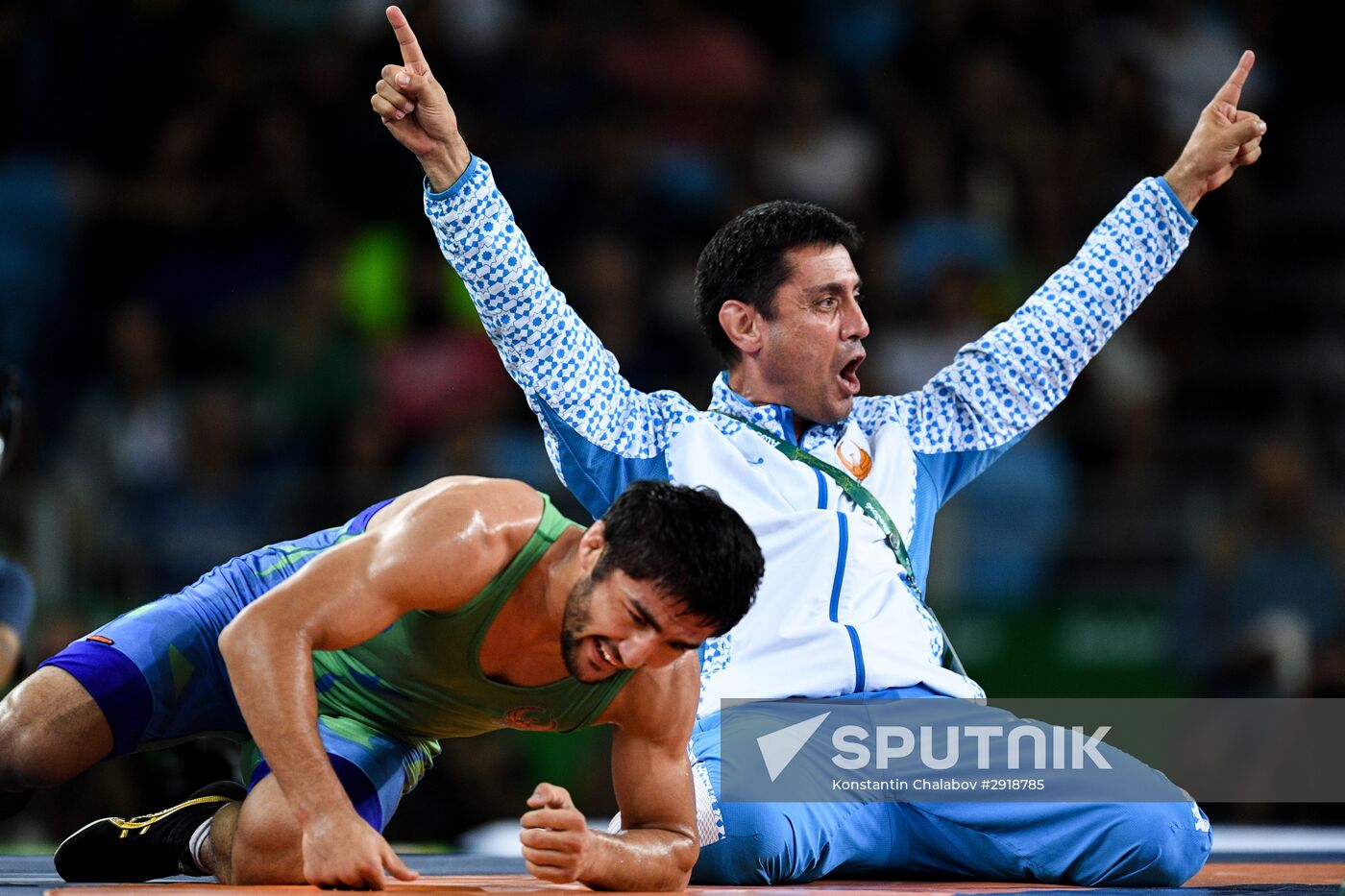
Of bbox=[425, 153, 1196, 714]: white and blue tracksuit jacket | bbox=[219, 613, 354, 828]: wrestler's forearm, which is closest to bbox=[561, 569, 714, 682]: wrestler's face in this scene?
bbox=[219, 613, 354, 828]: wrestler's forearm

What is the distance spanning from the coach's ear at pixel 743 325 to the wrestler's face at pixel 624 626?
1399 mm

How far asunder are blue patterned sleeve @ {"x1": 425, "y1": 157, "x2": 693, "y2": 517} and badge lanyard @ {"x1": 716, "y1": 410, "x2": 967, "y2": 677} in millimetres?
270

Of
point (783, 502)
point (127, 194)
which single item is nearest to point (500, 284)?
point (783, 502)

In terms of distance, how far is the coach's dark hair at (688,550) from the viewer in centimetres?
304

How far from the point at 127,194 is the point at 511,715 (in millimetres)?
5558

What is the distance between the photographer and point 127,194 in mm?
8398

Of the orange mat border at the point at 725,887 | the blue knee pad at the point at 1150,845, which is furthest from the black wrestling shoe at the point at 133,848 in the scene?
the blue knee pad at the point at 1150,845

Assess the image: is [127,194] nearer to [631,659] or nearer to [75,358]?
[75,358]

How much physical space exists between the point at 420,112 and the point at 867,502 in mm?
1366

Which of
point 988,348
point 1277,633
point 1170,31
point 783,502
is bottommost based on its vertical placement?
point 1277,633

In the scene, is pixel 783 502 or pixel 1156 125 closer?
pixel 783 502

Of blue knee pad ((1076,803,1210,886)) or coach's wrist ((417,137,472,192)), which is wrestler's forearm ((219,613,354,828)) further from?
blue knee pad ((1076,803,1210,886))

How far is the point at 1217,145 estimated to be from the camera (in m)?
4.57

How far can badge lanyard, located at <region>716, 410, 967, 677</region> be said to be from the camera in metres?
4.21
